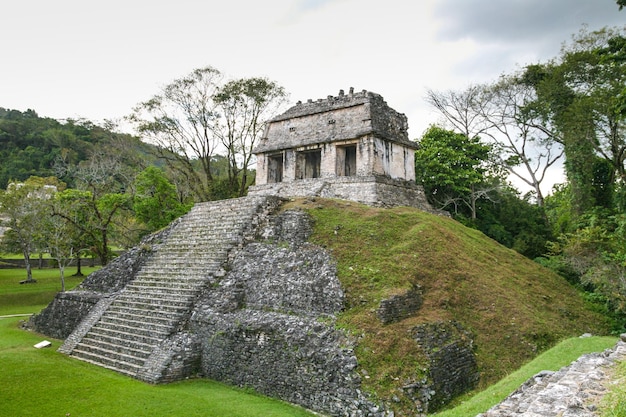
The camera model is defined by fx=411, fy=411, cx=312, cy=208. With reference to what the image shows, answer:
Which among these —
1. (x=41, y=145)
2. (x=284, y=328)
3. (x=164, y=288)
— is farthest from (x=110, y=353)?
(x=41, y=145)

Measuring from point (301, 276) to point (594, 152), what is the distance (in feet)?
48.6

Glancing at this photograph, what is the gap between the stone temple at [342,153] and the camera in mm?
16016

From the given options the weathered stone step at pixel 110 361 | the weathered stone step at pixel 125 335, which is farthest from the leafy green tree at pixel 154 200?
the weathered stone step at pixel 110 361

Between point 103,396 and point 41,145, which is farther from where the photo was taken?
point 41,145

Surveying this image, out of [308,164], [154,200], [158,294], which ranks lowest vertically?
[158,294]

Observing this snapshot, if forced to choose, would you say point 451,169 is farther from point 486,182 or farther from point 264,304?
point 264,304

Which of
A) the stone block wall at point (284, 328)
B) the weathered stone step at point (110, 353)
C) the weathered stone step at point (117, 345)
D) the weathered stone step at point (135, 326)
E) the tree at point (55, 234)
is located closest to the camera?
the stone block wall at point (284, 328)

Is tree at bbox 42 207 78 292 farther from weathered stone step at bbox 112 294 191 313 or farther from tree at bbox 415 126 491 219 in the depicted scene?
tree at bbox 415 126 491 219

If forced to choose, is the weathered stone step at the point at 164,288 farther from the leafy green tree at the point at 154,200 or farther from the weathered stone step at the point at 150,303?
the leafy green tree at the point at 154,200

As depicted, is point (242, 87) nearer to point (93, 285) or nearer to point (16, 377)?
point (93, 285)

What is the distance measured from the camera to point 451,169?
21.3 metres

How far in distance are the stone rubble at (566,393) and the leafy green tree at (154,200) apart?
17331 millimetres

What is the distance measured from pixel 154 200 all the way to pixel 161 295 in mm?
9197

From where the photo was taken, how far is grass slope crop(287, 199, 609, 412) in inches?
318
